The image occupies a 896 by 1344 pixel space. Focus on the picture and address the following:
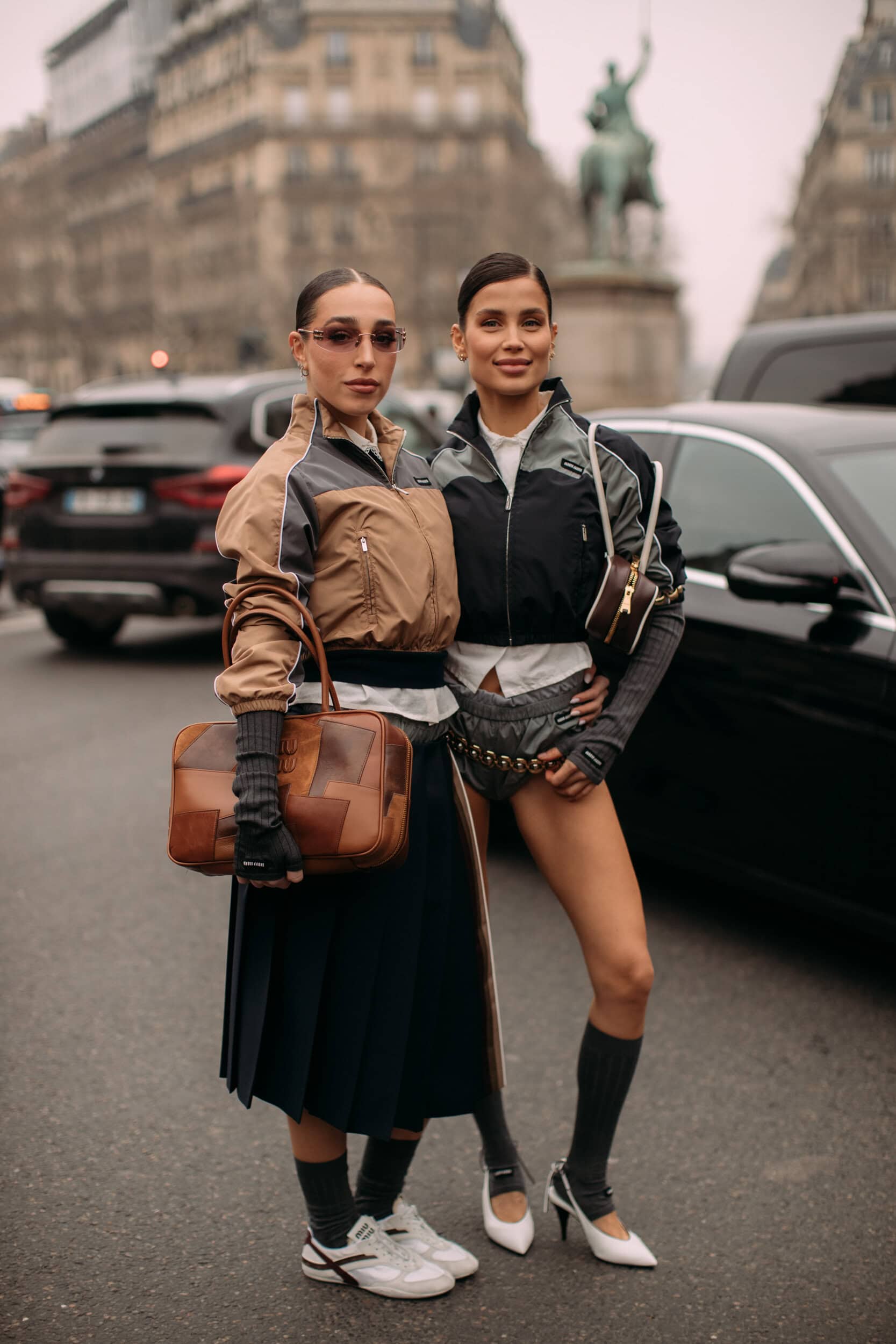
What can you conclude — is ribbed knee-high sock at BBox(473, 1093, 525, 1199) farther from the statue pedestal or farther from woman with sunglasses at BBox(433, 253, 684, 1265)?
the statue pedestal

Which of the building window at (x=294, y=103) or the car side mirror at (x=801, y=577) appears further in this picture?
the building window at (x=294, y=103)

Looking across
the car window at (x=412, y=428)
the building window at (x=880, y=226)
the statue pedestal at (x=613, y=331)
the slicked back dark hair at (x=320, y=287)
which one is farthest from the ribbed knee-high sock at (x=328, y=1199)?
the building window at (x=880, y=226)

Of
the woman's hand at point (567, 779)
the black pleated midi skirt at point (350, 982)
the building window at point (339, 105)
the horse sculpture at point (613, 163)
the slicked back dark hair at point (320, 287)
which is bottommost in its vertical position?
the black pleated midi skirt at point (350, 982)

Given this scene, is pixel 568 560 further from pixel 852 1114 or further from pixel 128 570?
A: pixel 128 570

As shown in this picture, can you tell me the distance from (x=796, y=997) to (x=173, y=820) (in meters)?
2.10

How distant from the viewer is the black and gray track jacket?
7.95 feet

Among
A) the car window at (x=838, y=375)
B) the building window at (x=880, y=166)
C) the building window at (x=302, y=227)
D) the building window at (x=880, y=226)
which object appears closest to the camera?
the car window at (x=838, y=375)

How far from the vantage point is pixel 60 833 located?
17.3ft

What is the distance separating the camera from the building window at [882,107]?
155ft

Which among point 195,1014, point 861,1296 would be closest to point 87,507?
point 195,1014

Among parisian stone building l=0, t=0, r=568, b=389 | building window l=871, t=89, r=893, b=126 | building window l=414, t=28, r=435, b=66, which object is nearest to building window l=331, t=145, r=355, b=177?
parisian stone building l=0, t=0, r=568, b=389

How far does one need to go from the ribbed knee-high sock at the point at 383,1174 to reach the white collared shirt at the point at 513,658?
86 cm

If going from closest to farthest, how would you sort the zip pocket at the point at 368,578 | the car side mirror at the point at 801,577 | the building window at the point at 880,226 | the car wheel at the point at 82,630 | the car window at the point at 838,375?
the zip pocket at the point at 368,578
the car side mirror at the point at 801,577
the car window at the point at 838,375
the car wheel at the point at 82,630
the building window at the point at 880,226

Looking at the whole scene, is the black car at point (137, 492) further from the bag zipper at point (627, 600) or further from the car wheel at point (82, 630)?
the bag zipper at point (627, 600)
